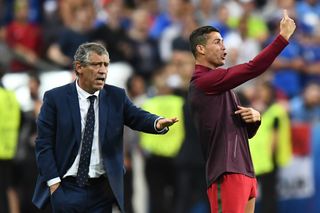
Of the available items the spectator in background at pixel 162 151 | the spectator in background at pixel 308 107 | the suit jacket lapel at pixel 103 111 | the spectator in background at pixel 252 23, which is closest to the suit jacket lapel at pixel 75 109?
the suit jacket lapel at pixel 103 111

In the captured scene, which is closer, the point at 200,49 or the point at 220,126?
the point at 220,126

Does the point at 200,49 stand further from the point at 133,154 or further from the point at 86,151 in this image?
the point at 133,154

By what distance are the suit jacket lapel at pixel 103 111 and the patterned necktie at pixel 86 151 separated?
68 mm

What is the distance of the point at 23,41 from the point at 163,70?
265 cm

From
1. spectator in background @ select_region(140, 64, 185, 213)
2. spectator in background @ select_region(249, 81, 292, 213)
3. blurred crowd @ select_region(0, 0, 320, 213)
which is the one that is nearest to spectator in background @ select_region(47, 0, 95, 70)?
blurred crowd @ select_region(0, 0, 320, 213)

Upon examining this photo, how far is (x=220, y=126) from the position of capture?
9.16 metres

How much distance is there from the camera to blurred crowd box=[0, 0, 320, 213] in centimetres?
1445

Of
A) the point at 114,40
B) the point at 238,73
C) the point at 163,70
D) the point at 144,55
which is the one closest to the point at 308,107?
the point at 163,70

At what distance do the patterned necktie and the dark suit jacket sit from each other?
6cm

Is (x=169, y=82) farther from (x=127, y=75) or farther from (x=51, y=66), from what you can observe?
(x=51, y=66)

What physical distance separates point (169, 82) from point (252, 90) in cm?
113

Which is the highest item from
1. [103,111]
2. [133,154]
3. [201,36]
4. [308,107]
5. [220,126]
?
[201,36]

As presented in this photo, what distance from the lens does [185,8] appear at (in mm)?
17250

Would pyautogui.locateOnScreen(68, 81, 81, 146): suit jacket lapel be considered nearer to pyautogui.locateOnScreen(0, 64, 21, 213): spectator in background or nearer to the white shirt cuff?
the white shirt cuff
